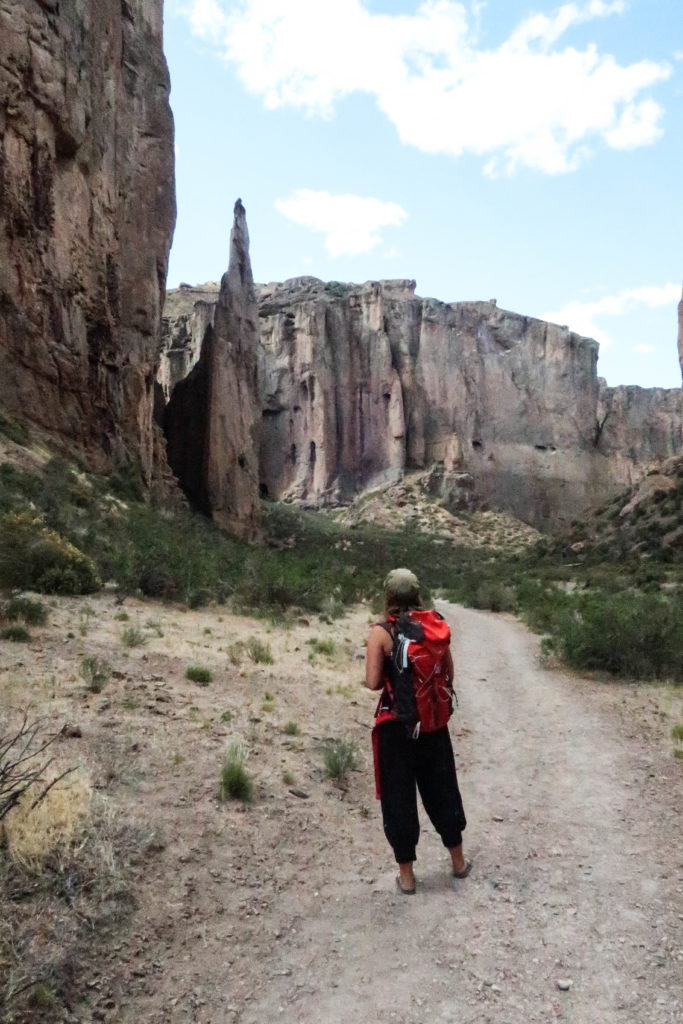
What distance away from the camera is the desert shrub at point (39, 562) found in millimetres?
10305

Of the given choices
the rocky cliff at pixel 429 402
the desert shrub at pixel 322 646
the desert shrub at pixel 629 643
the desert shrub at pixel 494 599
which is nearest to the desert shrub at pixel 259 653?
the desert shrub at pixel 322 646

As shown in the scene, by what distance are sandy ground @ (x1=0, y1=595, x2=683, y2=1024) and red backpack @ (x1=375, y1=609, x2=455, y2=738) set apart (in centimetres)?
103

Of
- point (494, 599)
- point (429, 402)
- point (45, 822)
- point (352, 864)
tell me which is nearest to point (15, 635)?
point (45, 822)

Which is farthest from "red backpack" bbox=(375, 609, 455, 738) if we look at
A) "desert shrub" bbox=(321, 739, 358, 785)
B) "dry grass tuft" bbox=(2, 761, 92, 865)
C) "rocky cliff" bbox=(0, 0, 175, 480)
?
"rocky cliff" bbox=(0, 0, 175, 480)

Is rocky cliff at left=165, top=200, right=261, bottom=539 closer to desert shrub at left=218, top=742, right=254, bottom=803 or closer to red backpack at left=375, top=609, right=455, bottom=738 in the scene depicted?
desert shrub at left=218, top=742, right=254, bottom=803

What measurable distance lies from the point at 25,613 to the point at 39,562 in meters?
2.47

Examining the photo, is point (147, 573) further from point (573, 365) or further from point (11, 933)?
point (573, 365)

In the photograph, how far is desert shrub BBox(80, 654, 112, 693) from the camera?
22.5 ft

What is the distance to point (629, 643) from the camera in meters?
11.1

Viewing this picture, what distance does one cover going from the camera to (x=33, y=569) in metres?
10.8

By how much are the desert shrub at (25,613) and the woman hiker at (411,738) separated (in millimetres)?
5516

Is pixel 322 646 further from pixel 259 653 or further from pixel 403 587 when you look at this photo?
pixel 403 587

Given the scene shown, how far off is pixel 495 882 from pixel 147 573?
9.70m

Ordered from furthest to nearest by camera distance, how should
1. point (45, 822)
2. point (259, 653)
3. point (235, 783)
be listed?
1. point (259, 653)
2. point (235, 783)
3. point (45, 822)
